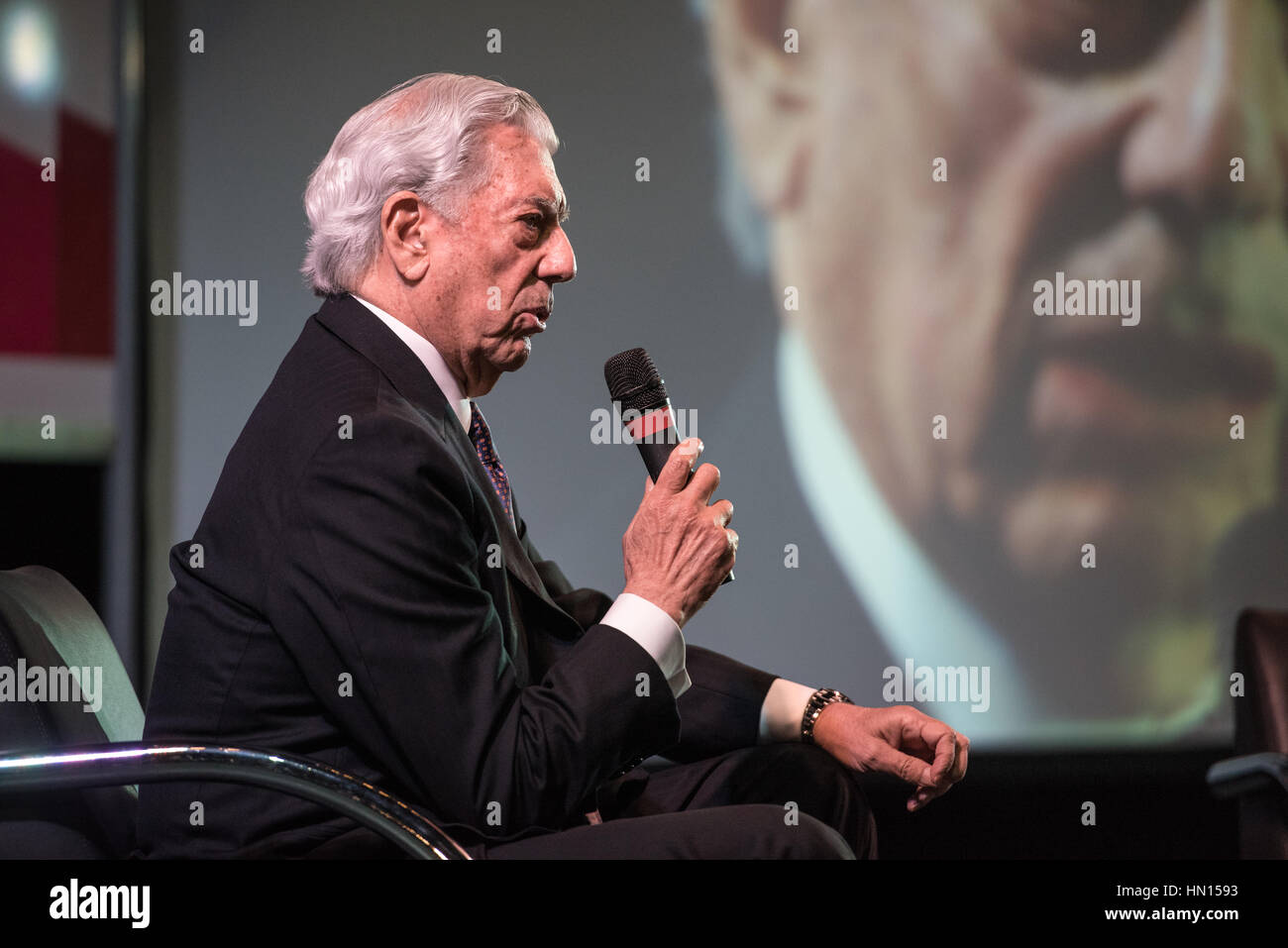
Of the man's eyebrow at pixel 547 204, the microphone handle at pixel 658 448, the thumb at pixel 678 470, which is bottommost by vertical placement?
the thumb at pixel 678 470

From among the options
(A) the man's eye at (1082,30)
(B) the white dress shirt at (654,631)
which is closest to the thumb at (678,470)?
(B) the white dress shirt at (654,631)

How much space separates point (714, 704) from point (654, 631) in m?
0.37

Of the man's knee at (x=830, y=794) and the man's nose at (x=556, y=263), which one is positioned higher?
the man's nose at (x=556, y=263)

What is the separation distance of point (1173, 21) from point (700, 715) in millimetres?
2844

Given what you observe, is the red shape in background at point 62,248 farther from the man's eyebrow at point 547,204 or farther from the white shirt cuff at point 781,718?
the white shirt cuff at point 781,718

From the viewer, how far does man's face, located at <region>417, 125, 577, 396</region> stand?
4.51ft

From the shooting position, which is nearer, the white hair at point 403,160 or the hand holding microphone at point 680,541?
the hand holding microphone at point 680,541

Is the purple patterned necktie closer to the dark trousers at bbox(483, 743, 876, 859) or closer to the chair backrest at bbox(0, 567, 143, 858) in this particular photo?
the dark trousers at bbox(483, 743, 876, 859)

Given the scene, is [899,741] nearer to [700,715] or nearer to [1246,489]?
[700,715]

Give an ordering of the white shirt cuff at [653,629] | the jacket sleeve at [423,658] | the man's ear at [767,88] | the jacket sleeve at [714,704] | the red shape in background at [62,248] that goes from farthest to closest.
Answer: the man's ear at [767,88] < the red shape in background at [62,248] < the jacket sleeve at [714,704] < the white shirt cuff at [653,629] < the jacket sleeve at [423,658]

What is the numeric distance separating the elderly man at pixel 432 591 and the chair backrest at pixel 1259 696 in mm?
645

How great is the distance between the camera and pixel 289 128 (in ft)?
10.5

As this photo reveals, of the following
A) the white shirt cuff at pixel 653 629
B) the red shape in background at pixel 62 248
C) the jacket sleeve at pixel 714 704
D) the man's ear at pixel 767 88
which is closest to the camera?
the white shirt cuff at pixel 653 629

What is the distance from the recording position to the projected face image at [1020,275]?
3273 millimetres
